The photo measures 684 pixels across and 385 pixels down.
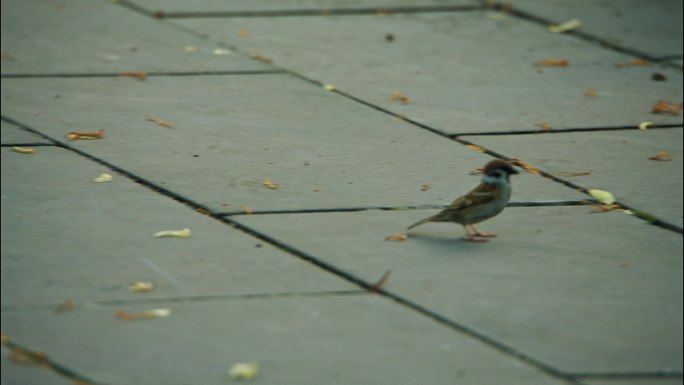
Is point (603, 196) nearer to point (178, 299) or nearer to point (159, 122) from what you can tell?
point (178, 299)

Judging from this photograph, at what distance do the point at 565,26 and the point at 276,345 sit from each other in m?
7.06

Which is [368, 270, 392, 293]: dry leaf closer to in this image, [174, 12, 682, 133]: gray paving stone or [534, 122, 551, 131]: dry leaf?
[174, 12, 682, 133]: gray paving stone

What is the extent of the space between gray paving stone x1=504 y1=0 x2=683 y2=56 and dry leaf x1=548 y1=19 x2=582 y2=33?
7cm

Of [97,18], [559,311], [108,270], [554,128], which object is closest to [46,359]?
[108,270]

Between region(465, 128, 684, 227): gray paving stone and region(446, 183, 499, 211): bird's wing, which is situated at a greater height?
region(446, 183, 499, 211): bird's wing

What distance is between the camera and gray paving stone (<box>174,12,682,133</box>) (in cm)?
882

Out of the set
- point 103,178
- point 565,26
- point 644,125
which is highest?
point 565,26

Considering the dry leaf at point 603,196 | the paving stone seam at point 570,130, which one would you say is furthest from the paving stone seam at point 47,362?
the paving stone seam at point 570,130

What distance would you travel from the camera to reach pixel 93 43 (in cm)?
1022

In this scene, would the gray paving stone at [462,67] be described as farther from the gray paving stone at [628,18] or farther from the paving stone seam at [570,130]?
the gray paving stone at [628,18]

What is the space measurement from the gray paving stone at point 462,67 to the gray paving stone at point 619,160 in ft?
0.90

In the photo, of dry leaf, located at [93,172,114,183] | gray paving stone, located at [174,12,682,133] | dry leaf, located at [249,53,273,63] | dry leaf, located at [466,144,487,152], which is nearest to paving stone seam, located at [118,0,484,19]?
gray paving stone, located at [174,12,682,133]

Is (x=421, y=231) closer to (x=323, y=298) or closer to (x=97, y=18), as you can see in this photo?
(x=323, y=298)

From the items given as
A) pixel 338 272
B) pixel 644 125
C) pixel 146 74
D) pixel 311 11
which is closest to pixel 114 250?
pixel 338 272
